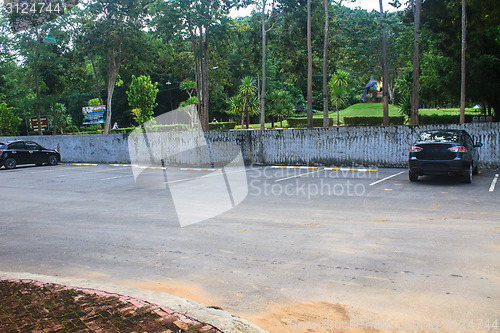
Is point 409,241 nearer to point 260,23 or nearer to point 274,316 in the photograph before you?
point 274,316

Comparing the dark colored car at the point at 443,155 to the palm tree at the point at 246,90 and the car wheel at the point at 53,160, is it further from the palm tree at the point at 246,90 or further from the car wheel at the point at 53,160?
the palm tree at the point at 246,90

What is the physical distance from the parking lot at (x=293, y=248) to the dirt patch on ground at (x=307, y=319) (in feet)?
0.07

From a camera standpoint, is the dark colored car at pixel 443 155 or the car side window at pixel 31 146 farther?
the car side window at pixel 31 146

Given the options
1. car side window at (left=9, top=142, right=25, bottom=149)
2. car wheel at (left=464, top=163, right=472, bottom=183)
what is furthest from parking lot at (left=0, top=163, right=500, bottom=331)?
car side window at (left=9, top=142, right=25, bottom=149)

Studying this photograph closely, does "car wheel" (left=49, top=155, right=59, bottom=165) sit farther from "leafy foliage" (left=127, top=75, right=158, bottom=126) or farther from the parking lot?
"leafy foliage" (left=127, top=75, right=158, bottom=126)

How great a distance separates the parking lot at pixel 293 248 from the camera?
14.7ft

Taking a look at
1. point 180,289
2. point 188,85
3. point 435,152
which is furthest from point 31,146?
point 188,85

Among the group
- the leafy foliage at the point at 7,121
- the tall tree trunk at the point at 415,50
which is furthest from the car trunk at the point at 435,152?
the leafy foliage at the point at 7,121

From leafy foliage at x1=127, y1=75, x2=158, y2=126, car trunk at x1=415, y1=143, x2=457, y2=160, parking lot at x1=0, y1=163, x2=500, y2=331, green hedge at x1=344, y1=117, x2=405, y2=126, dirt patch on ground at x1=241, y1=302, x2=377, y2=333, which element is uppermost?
leafy foliage at x1=127, y1=75, x2=158, y2=126

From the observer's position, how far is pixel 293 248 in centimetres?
643

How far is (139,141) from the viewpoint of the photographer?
24.9m

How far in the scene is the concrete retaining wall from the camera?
53.3 feet

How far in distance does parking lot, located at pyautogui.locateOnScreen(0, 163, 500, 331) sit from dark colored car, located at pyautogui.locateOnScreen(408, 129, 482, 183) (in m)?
0.60

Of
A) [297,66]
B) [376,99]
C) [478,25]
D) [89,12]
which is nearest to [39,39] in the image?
[89,12]
